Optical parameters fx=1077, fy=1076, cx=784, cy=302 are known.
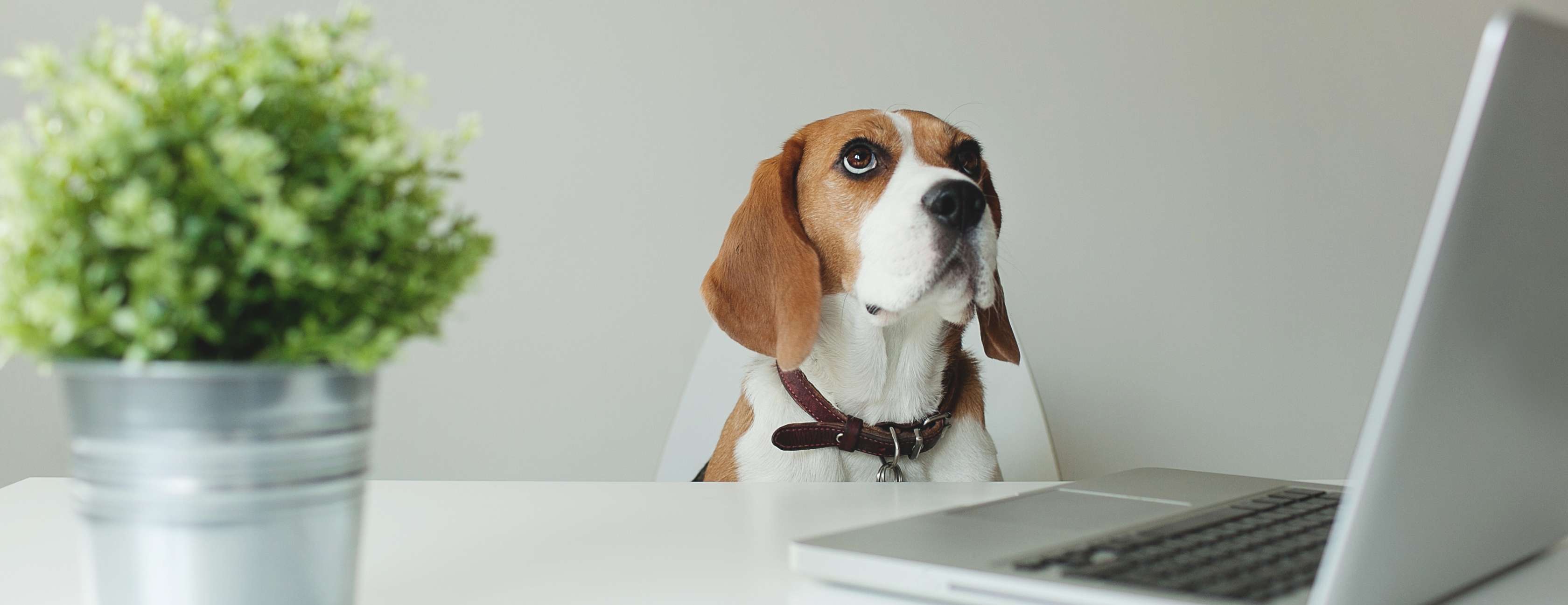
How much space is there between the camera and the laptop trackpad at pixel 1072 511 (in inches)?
27.5

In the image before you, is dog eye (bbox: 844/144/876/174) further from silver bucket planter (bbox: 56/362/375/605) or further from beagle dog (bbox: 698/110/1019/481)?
silver bucket planter (bbox: 56/362/375/605)

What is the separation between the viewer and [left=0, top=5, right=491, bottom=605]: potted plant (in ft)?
1.22

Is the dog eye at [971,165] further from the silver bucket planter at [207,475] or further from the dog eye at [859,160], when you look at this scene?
the silver bucket planter at [207,475]

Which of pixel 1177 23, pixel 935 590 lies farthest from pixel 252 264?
pixel 1177 23

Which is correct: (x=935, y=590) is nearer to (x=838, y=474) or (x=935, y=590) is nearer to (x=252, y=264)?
(x=252, y=264)

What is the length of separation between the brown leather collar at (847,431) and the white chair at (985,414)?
22cm

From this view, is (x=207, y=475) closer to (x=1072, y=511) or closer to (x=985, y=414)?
(x=1072, y=511)

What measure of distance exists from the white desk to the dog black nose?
0.44 m

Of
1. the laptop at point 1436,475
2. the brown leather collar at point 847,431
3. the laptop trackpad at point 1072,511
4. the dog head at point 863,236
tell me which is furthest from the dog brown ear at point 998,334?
the laptop at point 1436,475

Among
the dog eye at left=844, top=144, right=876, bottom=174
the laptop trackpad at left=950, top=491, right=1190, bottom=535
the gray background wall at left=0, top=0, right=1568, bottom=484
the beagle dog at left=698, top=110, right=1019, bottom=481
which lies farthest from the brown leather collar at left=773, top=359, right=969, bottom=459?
the gray background wall at left=0, top=0, right=1568, bottom=484

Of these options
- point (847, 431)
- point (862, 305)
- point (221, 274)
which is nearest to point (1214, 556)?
point (221, 274)

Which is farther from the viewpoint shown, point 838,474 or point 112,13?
point 112,13

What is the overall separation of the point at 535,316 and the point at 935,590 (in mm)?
2212

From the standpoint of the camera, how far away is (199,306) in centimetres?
39
